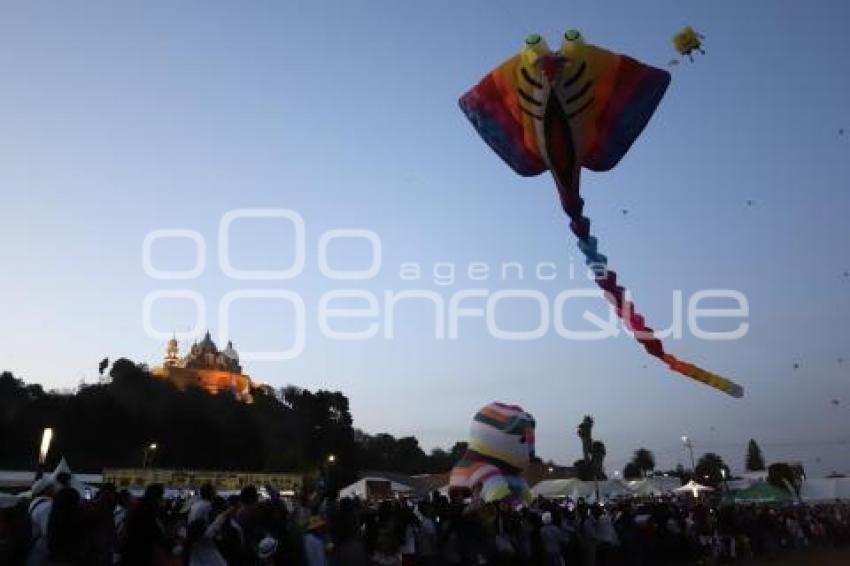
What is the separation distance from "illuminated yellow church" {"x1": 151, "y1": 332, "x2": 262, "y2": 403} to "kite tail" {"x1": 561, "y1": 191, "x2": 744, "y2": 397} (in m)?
111

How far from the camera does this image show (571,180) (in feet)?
45.7

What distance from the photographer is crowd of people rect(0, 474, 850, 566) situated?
562 centimetres

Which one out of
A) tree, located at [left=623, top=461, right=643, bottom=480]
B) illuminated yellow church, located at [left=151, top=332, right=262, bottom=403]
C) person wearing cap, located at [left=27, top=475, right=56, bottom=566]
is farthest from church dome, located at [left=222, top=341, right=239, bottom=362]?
person wearing cap, located at [left=27, top=475, right=56, bottom=566]

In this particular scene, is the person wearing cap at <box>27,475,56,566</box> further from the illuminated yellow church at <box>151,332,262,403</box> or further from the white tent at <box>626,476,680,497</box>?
the illuminated yellow church at <box>151,332,262,403</box>

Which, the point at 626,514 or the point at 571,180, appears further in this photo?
the point at 626,514

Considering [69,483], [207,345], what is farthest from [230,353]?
[69,483]

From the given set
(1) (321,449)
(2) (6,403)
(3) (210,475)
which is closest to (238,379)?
(1) (321,449)

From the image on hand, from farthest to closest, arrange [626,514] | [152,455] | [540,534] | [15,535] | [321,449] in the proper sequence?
1. [321,449]
2. [152,455]
3. [626,514]
4. [540,534]
5. [15,535]

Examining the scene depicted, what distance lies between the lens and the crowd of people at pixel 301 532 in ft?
18.5

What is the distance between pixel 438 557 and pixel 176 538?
3425 millimetres

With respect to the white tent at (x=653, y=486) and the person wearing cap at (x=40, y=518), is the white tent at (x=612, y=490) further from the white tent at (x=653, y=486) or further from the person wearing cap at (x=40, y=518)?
the person wearing cap at (x=40, y=518)

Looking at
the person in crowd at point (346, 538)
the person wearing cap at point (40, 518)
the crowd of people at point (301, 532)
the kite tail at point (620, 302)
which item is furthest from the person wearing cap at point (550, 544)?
the person wearing cap at point (40, 518)

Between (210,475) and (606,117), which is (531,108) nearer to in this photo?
(606,117)

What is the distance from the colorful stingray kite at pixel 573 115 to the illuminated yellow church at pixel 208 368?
11105 cm
